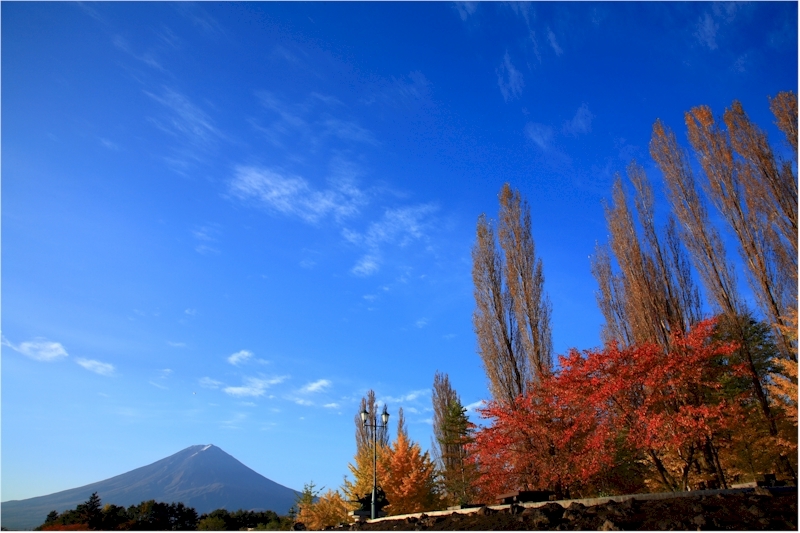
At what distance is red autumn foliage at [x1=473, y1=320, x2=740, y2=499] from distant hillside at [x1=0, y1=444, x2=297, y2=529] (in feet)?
362

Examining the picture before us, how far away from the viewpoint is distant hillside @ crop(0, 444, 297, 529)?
357ft

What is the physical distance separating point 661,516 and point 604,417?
20.0 ft

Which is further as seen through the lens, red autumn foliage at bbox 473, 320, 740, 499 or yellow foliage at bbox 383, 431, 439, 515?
yellow foliage at bbox 383, 431, 439, 515

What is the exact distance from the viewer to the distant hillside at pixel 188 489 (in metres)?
109

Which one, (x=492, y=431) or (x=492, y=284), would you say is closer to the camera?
(x=492, y=431)

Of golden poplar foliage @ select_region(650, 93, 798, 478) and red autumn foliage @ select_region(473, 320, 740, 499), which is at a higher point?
golden poplar foliage @ select_region(650, 93, 798, 478)

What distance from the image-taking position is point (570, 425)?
44.4 feet

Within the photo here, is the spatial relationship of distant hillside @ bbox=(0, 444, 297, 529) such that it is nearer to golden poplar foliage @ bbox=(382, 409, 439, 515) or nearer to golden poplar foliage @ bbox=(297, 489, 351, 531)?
golden poplar foliage @ bbox=(297, 489, 351, 531)

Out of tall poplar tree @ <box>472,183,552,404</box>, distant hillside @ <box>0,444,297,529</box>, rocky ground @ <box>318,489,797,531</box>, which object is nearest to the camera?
rocky ground @ <box>318,489,797,531</box>

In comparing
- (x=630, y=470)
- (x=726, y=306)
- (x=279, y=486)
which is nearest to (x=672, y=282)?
(x=726, y=306)

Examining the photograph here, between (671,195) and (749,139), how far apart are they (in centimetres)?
311

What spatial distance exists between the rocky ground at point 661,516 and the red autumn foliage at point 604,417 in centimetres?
297

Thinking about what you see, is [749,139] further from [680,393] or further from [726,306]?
[680,393]

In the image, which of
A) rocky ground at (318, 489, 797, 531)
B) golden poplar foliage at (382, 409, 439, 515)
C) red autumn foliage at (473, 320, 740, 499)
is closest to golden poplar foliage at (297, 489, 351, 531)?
golden poplar foliage at (382, 409, 439, 515)
